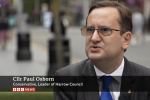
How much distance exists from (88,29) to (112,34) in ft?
0.45

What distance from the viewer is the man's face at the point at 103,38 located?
2.05m

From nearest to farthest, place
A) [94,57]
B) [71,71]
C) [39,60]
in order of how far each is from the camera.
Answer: [94,57] < [71,71] < [39,60]

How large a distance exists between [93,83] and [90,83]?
0.02 m

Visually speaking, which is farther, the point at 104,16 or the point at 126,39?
the point at 126,39

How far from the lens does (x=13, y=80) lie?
8.80 ft

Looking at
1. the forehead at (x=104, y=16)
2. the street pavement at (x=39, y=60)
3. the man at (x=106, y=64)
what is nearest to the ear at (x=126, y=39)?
the man at (x=106, y=64)

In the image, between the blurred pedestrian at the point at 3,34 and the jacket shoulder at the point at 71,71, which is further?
the blurred pedestrian at the point at 3,34

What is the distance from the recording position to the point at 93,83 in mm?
2174

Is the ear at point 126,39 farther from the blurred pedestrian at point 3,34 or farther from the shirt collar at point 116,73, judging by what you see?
the blurred pedestrian at point 3,34

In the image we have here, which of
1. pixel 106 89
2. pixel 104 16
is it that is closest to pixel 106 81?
pixel 106 89

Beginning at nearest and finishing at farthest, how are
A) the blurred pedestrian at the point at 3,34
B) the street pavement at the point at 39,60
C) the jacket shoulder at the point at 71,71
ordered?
1. the jacket shoulder at the point at 71,71
2. the street pavement at the point at 39,60
3. the blurred pedestrian at the point at 3,34

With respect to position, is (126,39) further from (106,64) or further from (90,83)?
(90,83)

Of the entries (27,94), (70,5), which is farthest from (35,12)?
(27,94)

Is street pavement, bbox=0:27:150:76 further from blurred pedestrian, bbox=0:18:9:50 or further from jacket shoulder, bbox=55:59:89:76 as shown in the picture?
blurred pedestrian, bbox=0:18:9:50
